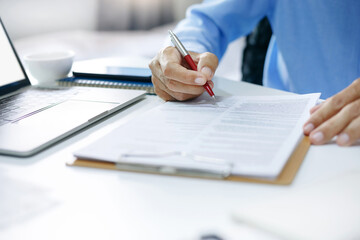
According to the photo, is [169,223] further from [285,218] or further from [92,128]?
[92,128]

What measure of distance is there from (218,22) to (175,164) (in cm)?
75

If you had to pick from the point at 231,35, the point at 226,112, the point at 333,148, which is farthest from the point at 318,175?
the point at 231,35

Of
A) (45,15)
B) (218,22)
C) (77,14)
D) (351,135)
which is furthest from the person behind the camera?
(77,14)

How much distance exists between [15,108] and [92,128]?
0.55 feet

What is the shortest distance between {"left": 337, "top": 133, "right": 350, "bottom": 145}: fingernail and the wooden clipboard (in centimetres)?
4

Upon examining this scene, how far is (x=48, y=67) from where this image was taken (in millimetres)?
855

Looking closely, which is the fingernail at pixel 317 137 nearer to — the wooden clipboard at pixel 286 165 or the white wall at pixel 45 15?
the wooden clipboard at pixel 286 165

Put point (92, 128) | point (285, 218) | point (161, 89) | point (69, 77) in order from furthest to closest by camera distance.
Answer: point (69, 77), point (161, 89), point (92, 128), point (285, 218)

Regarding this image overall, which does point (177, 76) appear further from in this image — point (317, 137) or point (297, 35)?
point (297, 35)

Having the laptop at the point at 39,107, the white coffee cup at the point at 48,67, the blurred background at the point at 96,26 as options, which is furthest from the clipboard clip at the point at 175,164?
the blurred background at the point at 96,26

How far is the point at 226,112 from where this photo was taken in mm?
607

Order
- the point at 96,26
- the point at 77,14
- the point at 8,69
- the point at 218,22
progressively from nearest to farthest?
the point at 8,69, the point at 218,22, the point at 77,14, the point at 96,26

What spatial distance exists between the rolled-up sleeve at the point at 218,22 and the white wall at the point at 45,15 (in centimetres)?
143

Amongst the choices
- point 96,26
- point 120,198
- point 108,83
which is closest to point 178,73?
point 108,83
